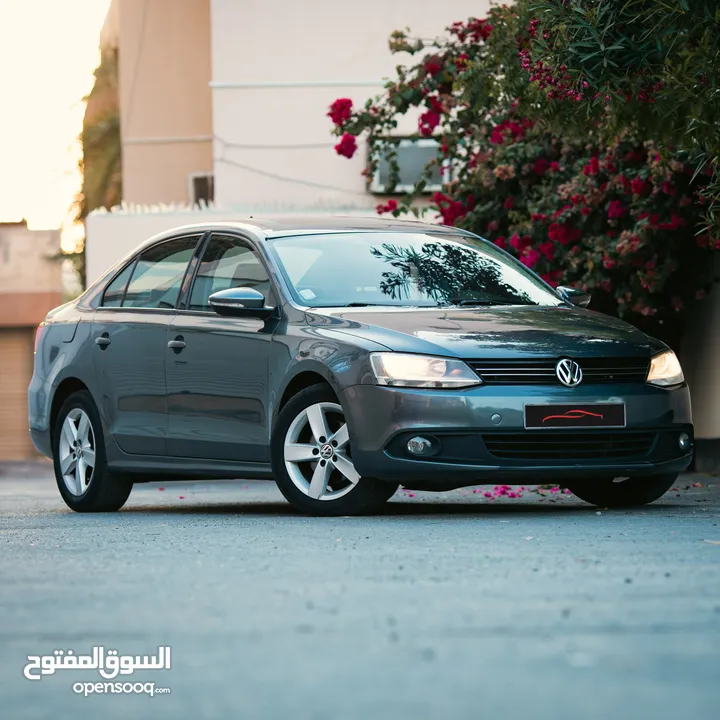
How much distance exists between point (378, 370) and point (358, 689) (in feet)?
16.0

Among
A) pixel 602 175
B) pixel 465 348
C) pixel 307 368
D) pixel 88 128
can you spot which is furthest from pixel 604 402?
pixel 88 128

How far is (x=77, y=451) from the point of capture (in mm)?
11523

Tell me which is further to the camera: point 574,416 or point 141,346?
point 141,346

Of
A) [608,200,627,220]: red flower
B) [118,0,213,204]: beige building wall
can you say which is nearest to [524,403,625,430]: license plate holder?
[608,200,627,220]: red flower

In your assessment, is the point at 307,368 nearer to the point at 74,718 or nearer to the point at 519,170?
the point at 74,718

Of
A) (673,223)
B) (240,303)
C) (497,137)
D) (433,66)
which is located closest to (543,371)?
(240,303)

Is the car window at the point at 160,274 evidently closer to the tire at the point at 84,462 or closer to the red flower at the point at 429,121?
the tire at the point at 84,462

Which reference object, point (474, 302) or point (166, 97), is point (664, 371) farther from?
point (166, 97)

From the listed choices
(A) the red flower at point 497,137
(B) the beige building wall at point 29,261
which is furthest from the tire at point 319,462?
(B) the beige building wall at point 29,261

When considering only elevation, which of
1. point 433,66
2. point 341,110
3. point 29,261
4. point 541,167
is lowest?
point 29,261

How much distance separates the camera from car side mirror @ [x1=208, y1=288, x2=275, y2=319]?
32.6 ft

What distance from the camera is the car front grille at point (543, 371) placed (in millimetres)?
9180

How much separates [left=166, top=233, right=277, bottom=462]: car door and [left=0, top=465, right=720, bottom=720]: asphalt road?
0.98 m

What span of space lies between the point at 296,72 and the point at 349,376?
1865 cm
